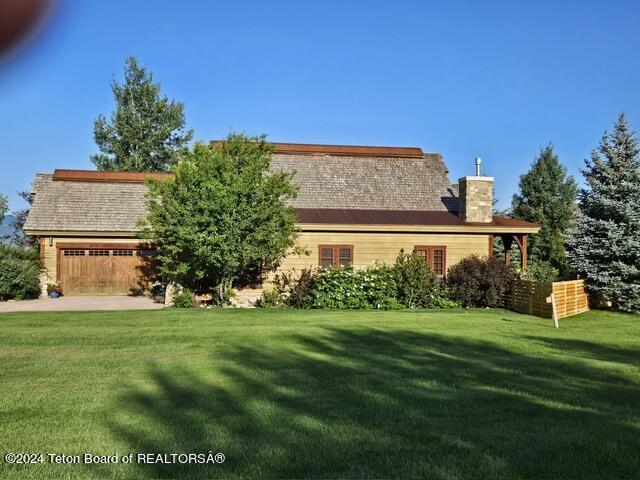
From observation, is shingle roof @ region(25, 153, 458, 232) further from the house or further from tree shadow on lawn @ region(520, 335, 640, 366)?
tree shadow on lawn @ region(520, 335, 640, 366)

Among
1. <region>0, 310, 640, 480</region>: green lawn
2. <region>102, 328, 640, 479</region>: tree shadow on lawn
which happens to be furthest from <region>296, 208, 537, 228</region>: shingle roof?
<region>102, 328, 640, 479</region>: tree shadow on lawn

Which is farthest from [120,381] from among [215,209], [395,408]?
[215,209]

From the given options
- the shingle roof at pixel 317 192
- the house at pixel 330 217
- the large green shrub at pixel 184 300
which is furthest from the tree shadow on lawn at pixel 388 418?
the shingle roof at pixel 317 192

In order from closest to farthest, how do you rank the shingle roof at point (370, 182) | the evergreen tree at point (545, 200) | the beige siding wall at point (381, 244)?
1. the beige siding wall at point (381, 244)
2. the shingle roof at point (370, 182)
3. the evergreen tree at point (545, 200)

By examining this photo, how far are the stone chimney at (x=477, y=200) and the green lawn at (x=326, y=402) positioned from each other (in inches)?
436

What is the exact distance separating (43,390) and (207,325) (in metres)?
7.62

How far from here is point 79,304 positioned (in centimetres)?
2150

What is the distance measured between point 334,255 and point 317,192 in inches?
164

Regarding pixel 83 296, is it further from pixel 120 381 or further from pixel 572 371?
pixel 572 371

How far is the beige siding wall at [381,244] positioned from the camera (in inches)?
918

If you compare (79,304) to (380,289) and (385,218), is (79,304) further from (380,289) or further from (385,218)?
(385,218)

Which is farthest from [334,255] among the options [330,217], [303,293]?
[303,293]

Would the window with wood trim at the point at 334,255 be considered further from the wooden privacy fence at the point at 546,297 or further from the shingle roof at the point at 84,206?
the shingle roof at the point at 84,206

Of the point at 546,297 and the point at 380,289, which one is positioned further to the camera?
the point at 380,289
